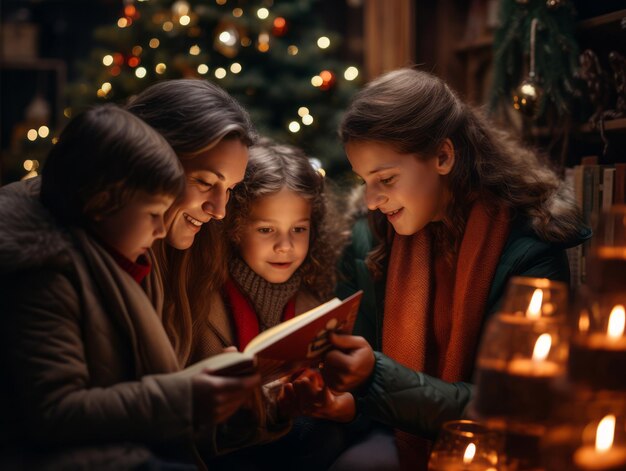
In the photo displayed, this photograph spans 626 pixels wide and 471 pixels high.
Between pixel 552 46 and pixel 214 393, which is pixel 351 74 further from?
pixel 214 393

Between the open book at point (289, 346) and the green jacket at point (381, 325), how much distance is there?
0.66 feet

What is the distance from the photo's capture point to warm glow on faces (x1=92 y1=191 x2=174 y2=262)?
4.36 feet

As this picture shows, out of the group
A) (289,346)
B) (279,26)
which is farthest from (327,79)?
(289,346)

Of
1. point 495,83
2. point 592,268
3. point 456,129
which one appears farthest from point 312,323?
point 495,83

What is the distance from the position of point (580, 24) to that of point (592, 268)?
5.46 ft

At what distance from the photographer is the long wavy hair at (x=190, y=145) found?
1.59 metres

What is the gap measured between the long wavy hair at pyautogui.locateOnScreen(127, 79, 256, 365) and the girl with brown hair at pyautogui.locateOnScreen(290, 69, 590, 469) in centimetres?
36

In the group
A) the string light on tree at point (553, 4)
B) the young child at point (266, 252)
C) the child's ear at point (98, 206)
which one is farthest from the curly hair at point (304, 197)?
the string light on tree at point (553, 4)

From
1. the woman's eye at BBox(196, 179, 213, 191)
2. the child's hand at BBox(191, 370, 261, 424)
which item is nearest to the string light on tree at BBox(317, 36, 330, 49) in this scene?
the woman's eye at BBox(196, 179, 213, 191)

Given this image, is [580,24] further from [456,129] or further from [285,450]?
[285,450]

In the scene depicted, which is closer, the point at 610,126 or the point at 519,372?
the point at 519,372

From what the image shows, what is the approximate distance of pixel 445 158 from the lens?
6.31 ft

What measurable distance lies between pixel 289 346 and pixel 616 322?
1.91 ft

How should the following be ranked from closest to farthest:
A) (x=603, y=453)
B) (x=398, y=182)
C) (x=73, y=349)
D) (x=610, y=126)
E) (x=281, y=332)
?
(x=603, y=453) → (x=73, y=349) → (x=281, y=332) → (x=398, y=182) → (x=610, y=126)
